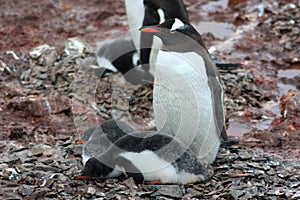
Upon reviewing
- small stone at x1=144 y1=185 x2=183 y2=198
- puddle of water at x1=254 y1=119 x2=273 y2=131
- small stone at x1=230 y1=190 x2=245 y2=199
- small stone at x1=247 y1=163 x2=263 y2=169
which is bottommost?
puddle of water at x1=254 y1=119 x2=273 y2=131

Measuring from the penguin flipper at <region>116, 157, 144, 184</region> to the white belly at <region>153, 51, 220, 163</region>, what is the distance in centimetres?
54

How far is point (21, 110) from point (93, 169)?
6.12 feet

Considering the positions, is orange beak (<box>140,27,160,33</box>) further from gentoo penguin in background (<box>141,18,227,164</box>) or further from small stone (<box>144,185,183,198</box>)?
small stone (<box>144,185,183,198</box>)

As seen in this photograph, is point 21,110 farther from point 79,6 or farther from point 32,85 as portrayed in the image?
point 79,6

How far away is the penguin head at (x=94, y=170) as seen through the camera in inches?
163

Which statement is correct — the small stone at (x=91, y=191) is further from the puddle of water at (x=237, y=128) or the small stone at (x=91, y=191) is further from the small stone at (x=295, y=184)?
the puddle of water at (x=237, y=128)

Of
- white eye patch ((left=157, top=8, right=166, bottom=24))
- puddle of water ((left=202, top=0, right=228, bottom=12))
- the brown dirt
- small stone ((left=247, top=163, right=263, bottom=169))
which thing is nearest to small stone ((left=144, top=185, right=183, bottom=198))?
small stone ((left=247, top=163, right=263, bottom=169))

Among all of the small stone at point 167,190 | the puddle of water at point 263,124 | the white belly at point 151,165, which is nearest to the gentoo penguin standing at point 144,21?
the puddle of water at point 263,124

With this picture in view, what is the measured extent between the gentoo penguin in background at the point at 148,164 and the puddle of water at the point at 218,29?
13.1ft

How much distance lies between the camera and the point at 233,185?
13.9ft

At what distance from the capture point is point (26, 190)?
4000mm

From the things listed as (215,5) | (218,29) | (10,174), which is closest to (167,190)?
(10,174)

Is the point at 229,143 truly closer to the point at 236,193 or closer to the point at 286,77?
the point at 236,193

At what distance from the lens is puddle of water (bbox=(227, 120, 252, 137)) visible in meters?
5.59
